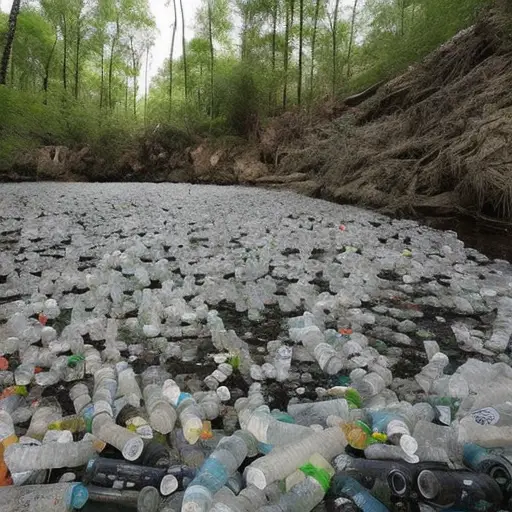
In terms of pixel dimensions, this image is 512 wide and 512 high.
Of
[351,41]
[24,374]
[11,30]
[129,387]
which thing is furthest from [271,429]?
[351,41]

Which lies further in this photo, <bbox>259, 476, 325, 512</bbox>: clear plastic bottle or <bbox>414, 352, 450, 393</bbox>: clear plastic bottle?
<bbox>414, 352, 450, 393</bbox>: clear plastic bottle

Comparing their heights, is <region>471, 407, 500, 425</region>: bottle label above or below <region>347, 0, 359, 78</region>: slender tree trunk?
below

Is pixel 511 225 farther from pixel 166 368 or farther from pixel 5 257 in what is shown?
pixel 5 257

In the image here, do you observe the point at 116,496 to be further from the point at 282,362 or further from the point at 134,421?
the point at 282,362

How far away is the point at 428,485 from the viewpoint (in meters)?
0.86

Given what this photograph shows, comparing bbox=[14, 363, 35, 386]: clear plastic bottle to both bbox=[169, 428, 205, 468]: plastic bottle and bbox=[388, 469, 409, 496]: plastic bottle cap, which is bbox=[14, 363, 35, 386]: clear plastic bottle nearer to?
bbox=[169, 428, 205, 468]: plastic bottle

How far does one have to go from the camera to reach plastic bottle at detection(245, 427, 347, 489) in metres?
0.93

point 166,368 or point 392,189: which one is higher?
point 392,189

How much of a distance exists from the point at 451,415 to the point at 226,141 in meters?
15.5

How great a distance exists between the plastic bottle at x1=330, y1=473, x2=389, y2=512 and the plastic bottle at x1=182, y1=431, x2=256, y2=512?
265 millimetres

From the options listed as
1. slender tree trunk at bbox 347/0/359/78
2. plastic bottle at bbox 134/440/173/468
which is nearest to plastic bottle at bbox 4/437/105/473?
plastic bottle at bbox 134/440/173/468

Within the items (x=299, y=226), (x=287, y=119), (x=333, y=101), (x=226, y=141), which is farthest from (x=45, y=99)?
(x=299, y=226)

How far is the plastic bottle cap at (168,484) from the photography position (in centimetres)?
90

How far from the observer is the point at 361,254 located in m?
3.39
